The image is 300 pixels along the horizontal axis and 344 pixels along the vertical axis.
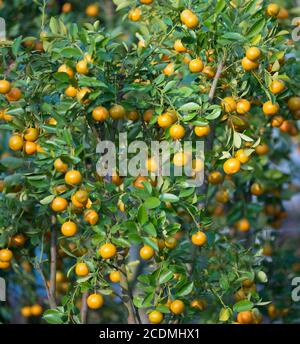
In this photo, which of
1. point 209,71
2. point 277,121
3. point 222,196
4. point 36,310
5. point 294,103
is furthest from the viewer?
point 36,310

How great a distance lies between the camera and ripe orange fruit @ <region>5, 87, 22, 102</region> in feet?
6.23

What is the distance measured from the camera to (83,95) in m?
1.72

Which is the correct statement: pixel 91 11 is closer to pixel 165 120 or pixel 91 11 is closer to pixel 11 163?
pixel 11 163

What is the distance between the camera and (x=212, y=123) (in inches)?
77.0

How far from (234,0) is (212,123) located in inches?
13.4

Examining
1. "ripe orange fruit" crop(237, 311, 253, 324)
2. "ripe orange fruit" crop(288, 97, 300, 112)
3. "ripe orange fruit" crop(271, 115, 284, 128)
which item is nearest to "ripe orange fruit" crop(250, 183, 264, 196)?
"ripe orange fruit" crop(271, 115, 284, 128)

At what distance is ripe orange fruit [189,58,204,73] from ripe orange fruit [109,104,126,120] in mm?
215

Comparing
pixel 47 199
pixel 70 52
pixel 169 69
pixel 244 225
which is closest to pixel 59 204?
pixel 47 199

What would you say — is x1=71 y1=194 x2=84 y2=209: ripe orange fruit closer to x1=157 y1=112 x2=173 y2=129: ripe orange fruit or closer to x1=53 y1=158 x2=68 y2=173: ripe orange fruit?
x1=53 y1=158 x2=68 y2=173: ripe orange fruit

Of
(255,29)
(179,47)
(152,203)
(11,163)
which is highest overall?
(255,29)

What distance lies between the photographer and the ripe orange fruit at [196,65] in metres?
1.80

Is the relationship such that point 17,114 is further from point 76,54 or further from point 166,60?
point 166,60

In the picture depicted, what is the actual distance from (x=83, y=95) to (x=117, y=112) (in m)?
0.10

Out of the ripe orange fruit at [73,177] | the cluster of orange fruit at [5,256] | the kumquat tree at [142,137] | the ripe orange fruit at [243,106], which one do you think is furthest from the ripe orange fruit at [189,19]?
the cluster of orange fruit at [5,256]
